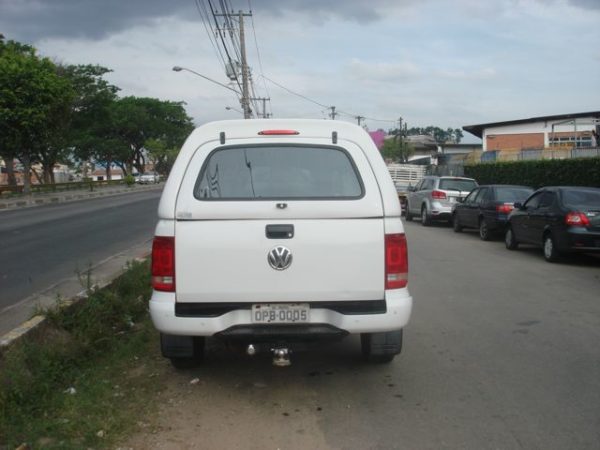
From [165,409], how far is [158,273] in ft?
3.20

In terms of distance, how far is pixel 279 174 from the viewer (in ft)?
15.8

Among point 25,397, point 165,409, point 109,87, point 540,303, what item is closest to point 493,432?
point 165,409

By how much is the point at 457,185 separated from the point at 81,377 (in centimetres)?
1704

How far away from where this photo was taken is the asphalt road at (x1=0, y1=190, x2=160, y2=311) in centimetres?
974

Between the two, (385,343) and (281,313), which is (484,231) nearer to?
(385,343)

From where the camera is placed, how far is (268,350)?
466cm

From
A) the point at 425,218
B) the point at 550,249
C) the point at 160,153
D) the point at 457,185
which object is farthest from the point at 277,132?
the point at 160,153

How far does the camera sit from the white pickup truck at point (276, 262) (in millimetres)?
4473

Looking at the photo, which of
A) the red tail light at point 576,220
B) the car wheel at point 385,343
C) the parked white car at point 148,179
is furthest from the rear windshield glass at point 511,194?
the parked white car at point 148,179

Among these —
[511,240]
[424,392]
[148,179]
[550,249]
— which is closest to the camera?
[424,392]

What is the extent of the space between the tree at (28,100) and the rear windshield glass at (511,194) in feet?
81.3

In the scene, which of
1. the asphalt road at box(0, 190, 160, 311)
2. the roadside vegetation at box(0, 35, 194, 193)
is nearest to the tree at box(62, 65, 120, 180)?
the roadside vegetation at box(0, 35, 194, 193)

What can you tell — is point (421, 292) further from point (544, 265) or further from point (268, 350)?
point (268, 350)

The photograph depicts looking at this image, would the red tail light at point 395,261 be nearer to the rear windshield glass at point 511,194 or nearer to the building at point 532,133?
the rear windshield glass at point 511,194
